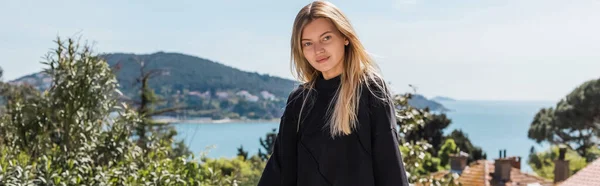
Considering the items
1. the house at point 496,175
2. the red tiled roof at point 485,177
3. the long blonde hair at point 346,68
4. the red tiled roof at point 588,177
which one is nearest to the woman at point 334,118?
the long blonde hair at point 346,68

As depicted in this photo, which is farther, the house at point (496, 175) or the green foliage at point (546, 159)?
the green foliage at point (546, 159)

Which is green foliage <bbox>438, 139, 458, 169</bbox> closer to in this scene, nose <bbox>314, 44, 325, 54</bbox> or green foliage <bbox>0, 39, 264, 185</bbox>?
green foliage <bbox>0, 39, 264, 185</bbox>

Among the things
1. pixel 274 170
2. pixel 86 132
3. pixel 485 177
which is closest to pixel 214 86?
pixel 485 177

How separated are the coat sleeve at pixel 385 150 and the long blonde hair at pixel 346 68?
0.05 metres

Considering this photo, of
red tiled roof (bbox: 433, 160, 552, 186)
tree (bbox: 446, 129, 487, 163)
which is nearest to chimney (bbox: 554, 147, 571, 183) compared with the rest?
red tiled roof (bbox: 433, 160, 552, 186)

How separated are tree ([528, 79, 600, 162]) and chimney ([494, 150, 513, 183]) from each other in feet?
36.3

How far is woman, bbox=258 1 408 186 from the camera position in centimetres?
159

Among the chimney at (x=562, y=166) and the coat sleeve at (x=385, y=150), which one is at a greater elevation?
the coat sleeve at (x=385, y=150)

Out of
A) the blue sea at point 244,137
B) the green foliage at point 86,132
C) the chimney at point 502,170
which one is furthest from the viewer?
the chimney at point 502,170

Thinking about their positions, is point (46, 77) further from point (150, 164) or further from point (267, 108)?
point (267, 108)

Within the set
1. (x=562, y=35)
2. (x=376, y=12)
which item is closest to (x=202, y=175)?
(x=376, y=12)

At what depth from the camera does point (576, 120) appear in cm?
2050

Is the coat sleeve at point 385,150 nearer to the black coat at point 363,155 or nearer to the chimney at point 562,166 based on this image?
the black coat at point 363,155

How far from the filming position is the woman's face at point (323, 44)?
1.63m
